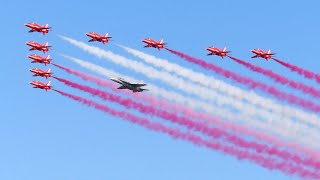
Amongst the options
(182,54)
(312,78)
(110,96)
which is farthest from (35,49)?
(312,78)

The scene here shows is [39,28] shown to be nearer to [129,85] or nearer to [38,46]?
[38,46]

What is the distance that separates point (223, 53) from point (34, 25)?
153 feet

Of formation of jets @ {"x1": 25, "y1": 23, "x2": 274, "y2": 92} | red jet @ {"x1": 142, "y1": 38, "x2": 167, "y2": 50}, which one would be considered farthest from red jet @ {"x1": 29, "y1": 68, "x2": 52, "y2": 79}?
red jet @ {"x1": 142, "y1": 38, "x2": 167, "y2": 50}

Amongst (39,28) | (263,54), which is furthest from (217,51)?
(39,28)

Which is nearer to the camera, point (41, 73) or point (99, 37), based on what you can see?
point (99, 37)

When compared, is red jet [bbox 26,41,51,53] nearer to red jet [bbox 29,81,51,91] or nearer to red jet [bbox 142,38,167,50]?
red jet [bbox 29,81,51,91]

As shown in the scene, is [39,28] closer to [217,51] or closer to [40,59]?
[40,59]

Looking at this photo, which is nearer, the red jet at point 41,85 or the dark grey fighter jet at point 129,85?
the dark grey fighter jet at point 129,85

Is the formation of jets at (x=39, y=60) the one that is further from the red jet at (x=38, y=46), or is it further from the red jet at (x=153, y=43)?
the red jet at (x=153, y=43)

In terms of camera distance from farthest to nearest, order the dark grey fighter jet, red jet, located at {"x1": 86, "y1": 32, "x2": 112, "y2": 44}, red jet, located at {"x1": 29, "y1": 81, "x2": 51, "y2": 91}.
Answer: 1. red jet, located at {"x1": 29, "y1": 81, "x2": 51, "y2": 91}
2. red jet, located at {"x1": 86, "y1": 32, "x2": 112, "y2": 44}
3. the dark grey fighter jet

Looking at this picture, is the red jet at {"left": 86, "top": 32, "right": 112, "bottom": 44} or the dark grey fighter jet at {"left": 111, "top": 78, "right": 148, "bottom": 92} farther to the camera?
the red jet at {"left": 86, "top": 32, "right": 112, "bottom": 44}

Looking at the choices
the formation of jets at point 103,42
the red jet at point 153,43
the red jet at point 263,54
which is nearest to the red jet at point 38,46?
the formation of jets at point 103,42

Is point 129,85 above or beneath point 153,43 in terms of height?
beneath

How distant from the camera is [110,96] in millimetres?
174375
